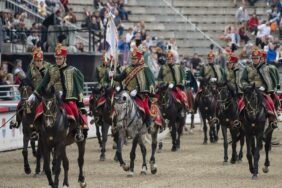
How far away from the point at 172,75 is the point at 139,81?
7.25m

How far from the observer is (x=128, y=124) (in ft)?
72.7

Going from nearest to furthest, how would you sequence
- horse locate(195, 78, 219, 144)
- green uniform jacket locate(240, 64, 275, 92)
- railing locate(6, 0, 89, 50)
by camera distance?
green uniform jacket locate(240, 64, 275, 92) → horse locate(195, 78, 219, 144) → railing locate(6, 0, 89, 50)

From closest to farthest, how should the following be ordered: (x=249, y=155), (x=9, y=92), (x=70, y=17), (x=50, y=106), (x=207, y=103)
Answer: (x=50, y=106), (x=249, y=155), (x=9, y=92), (x=207, y=103), (x=70, y=17)

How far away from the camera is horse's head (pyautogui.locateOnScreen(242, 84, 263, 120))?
21.9m

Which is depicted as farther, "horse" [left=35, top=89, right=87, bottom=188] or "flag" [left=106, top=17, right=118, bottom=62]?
"flag" [left=106, top=17, right=118, bottom=62]

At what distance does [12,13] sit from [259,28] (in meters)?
13.1

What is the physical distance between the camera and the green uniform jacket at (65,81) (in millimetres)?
20062

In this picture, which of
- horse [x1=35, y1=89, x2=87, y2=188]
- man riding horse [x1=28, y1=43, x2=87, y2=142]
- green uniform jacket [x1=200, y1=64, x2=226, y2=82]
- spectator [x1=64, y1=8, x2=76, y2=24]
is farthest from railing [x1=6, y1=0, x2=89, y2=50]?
A: horse [x1=35, y1=89, x2=87, y2=188]

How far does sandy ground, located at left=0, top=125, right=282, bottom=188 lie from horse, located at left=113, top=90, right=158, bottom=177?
31 centimetres

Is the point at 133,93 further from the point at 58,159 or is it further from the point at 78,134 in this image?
the point at 58,159

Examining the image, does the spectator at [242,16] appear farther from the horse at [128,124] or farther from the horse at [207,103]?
the horse at [128,124]

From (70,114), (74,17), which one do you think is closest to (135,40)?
(74,17)

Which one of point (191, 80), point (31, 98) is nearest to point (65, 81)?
point (31, 98)

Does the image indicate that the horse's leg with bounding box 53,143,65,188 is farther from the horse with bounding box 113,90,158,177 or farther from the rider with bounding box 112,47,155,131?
the rider with bounding box 112,47,155,131
